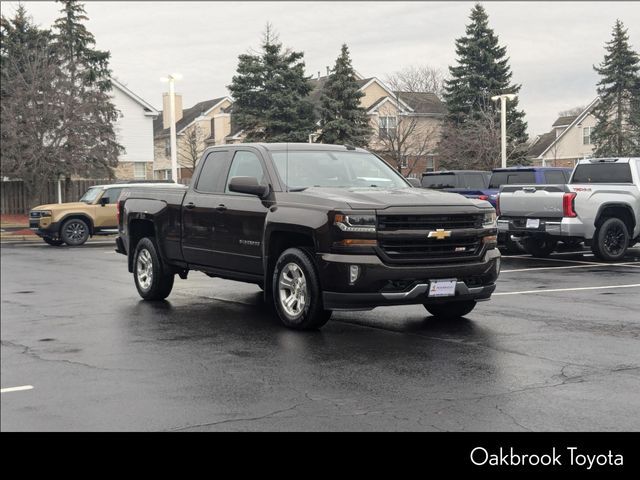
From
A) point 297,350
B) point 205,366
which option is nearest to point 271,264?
point 297,350

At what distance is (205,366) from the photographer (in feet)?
23.9

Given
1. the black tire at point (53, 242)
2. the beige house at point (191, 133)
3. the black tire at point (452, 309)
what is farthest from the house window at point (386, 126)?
the black tire at point (452, 309)

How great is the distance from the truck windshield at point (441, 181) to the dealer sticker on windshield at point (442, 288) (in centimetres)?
1581

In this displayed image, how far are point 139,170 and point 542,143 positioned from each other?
127 ft

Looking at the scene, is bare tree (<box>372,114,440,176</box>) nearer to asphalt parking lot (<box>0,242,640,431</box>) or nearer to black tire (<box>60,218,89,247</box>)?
black tire (<box>60,218,89,247</box>)

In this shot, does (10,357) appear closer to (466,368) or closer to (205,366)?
(205,366)

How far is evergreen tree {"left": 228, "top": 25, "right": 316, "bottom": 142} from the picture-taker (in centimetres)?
5159

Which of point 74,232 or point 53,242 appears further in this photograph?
point 53,242

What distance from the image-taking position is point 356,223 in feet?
28.0

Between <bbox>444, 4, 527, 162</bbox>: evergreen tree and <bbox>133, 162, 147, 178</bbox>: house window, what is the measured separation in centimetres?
1978

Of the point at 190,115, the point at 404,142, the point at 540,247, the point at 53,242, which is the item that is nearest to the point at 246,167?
the point at 540,247

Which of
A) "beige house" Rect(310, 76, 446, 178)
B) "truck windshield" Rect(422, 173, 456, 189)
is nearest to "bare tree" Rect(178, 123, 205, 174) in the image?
"beige house" Rect(310, 76, 446, 178)
